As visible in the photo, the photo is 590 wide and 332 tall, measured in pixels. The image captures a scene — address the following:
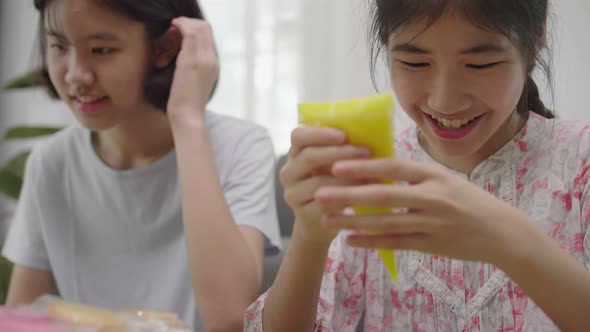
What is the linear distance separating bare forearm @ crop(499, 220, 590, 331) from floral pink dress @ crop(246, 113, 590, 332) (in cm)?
21

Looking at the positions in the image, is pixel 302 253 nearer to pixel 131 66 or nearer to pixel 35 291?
pixel 131 66

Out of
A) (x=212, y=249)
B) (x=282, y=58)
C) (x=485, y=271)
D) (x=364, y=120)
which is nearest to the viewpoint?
(x=364, y=120)

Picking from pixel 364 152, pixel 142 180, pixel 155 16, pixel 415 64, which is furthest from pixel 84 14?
pixel 364 152

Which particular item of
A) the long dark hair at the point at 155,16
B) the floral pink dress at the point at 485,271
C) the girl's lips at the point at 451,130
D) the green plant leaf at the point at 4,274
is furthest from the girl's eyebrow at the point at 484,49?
the green plant leaf at the point at 4,274

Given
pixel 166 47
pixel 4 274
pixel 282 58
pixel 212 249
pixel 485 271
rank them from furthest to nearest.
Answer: pixel 282 58, pixel 4 274, pixel 166 47, pixel 212 249, pixel 485 271

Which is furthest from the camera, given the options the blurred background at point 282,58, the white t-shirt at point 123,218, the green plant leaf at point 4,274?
the blurred background at point 282,58

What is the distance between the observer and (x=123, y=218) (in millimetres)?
1302

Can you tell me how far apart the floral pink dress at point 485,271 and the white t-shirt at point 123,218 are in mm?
262

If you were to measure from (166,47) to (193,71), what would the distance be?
126 mm

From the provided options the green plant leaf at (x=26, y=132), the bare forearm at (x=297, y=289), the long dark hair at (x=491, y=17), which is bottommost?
the bare forearm at (x=297, y=289)

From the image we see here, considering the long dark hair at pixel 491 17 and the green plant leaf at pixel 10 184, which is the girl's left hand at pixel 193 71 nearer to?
the long dark hair at pixel 491 17

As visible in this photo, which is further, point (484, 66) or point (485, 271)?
point (485, 271)

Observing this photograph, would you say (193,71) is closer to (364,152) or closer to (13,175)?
(364,152)

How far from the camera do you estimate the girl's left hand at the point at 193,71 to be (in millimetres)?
1157
